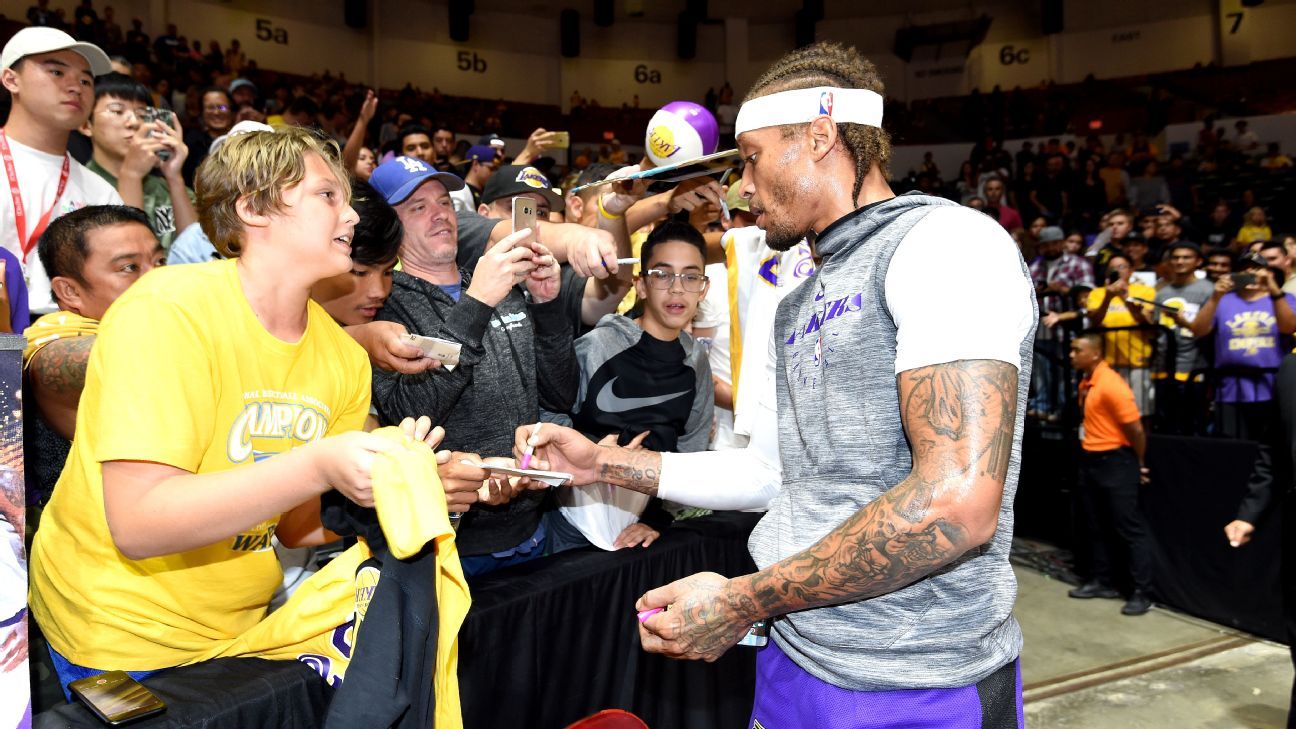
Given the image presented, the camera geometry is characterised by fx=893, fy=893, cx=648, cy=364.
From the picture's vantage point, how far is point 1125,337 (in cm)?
706

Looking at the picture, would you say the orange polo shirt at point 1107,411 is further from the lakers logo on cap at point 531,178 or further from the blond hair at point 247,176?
the blond hair at point 247,176

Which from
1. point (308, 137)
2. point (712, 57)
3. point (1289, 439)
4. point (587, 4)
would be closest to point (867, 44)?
point (712, 57)

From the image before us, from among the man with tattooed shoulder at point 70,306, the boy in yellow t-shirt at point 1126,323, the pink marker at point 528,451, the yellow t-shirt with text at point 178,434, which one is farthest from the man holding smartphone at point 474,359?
the boy in yellow t-shirt at point 1126,323

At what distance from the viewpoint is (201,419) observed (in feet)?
5.21

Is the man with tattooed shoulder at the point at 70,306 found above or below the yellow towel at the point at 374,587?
above

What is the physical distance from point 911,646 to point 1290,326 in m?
6.61

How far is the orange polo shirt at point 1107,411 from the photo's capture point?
19.5ft

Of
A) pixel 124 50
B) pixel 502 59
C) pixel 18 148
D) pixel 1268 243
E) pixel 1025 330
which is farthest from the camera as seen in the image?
pixel 502 59

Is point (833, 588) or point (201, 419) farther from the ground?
point (201, 419)

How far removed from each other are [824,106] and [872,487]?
77 cm

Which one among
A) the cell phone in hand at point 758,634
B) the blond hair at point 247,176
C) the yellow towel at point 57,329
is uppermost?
the blond hair at point 247,176

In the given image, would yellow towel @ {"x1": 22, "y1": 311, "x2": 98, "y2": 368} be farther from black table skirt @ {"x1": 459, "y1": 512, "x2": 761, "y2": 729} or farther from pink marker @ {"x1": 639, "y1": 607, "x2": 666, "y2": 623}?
pink marker @ {"x1": 639, "y1": 607, "x2": 666, "y2": 623}

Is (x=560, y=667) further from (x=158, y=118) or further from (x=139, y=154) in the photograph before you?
(x=158, y=118)

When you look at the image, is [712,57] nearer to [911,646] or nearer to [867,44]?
[867,44]
